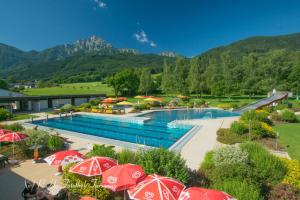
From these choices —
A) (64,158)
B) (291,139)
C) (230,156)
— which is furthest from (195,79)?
(64,158)

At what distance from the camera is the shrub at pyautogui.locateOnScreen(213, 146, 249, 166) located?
Result: 25.0 ft

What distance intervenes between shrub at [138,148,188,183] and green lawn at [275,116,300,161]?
7.40 metres

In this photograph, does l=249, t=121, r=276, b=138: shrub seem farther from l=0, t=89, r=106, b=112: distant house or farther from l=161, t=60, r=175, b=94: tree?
l=161, t=60, r=175, b=94: tree

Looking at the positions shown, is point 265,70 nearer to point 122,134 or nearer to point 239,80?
point 239,80

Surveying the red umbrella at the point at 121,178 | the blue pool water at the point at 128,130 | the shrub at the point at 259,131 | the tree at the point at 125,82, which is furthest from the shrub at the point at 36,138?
the tree at the point at 125,82

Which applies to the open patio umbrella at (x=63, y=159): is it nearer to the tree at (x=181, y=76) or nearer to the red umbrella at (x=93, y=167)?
the red umbrella at (x=93, y=167)

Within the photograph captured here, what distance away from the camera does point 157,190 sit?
486 centimetres

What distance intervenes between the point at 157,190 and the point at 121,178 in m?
1.21

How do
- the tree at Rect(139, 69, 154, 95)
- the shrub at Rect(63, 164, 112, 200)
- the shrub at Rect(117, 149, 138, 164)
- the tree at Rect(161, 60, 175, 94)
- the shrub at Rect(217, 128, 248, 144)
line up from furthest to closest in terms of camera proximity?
the tree at Rect(139, 69, 154, 95) → the tree at Rect(161, 60, 175, 94) → the shrub at Rect(217, 128, 248, 144) → the shrub at Rect(117, 149, 138, 164) → the shrub at Rect(63, 164, 112, 200)

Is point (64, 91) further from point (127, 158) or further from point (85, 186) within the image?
point (85, 186)

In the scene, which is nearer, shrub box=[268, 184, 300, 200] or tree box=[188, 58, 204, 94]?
shrub box=[268, 184, 300, 200]

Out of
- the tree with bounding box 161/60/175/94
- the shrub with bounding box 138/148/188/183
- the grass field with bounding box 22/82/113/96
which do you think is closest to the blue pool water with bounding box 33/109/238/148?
Answer: the shrub with bounding box 138/148/188/183

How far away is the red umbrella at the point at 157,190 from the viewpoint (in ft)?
15.7

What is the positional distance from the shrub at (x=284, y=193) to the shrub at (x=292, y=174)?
474 millimetres
